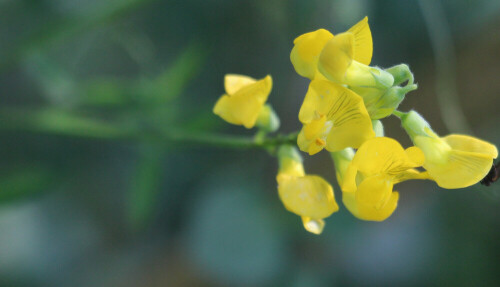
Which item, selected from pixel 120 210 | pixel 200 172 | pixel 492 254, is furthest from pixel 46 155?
pixel 492 254

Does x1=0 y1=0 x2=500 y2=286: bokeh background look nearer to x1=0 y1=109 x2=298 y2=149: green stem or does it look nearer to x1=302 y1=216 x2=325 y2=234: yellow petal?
x1=0 y1=109 x2=298 y2=149: green stem

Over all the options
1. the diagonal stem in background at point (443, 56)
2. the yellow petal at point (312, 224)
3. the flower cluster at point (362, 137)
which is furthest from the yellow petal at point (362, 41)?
the diagonal stem in background at point (443, 56)

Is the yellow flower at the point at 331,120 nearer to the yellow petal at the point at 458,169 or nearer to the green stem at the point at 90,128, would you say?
the yellow petal at the point at 458,169

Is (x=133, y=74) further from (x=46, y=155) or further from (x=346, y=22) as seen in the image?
(x=346, y=22)

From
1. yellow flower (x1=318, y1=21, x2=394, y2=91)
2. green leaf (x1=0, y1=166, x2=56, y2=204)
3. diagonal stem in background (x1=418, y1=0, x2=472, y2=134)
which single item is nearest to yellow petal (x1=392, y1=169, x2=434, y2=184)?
yellow flower (x1=318, y1=21, x2=394, y2=91)

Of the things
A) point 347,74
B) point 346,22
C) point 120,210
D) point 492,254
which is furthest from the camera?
point 120,210

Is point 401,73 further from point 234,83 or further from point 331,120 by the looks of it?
point 234,83
